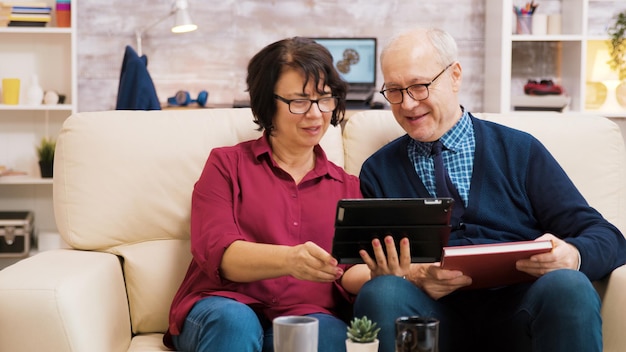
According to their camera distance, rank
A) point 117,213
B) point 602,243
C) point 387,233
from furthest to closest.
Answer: point 117,213 → point 602,243 → point 387,233

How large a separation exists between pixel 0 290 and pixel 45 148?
9.70 ft

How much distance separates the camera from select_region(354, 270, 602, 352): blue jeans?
1.68 meters

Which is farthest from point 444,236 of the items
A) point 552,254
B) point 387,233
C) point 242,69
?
point 242,69

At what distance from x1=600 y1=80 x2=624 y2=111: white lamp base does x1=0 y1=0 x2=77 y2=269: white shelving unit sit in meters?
2.96

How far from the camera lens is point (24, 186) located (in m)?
4.76

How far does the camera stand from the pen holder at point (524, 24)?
15.4ft

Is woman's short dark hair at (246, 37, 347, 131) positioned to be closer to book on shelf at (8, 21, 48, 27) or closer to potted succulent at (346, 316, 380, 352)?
potted succulent at (346, 316, 380, 352)

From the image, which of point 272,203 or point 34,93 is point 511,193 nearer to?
point 272,203

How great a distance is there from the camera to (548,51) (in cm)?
492

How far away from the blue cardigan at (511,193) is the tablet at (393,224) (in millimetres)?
368

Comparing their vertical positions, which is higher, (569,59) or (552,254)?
(569,59)

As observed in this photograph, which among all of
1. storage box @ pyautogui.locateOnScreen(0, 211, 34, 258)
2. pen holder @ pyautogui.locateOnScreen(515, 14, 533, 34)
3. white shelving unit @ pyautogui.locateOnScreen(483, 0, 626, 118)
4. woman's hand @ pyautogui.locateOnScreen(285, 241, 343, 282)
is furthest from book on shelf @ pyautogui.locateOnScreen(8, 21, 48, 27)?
woman's hand @ pyautogui.locateOnScreen(285, 241, 343, 282)

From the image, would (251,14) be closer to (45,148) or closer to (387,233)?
(45,148)

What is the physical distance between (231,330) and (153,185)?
24.8 inches
